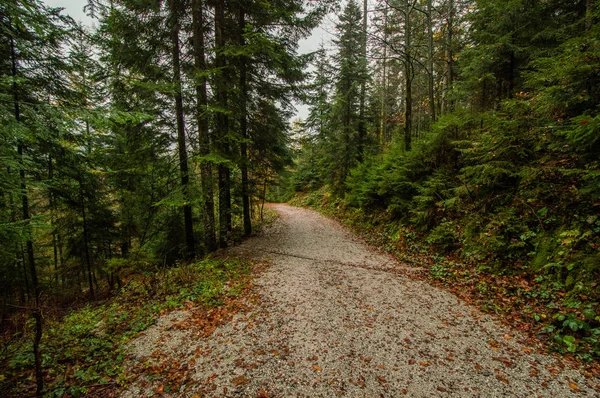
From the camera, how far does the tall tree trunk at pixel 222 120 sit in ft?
28.1

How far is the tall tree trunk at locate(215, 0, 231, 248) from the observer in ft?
28.1

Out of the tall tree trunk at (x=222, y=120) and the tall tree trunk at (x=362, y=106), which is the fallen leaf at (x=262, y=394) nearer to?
the tall tree trunk at (x=222, y=120)

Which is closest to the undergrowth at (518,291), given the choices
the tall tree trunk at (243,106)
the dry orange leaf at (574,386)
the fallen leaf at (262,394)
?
the dry orange leaf at (574,386)

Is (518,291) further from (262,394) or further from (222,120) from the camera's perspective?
(222,120)

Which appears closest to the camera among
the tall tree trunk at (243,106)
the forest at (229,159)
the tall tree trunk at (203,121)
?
the forest at (229,159)

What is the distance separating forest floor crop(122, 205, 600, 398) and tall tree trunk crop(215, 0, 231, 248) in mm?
4814

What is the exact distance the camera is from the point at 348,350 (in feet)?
12.8

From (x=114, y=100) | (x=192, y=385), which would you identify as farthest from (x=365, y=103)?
(x=192, y=385)

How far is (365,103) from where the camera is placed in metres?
17.6

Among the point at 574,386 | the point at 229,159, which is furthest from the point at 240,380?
the point at 229,159

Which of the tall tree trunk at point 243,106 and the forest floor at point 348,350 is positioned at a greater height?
the tall tree trunk at point 243,106

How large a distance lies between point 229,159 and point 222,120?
2.30m

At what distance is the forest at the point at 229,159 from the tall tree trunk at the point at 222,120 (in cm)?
9

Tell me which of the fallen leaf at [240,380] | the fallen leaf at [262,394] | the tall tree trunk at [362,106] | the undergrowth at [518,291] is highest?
the tall tree trunk at [362,106]
